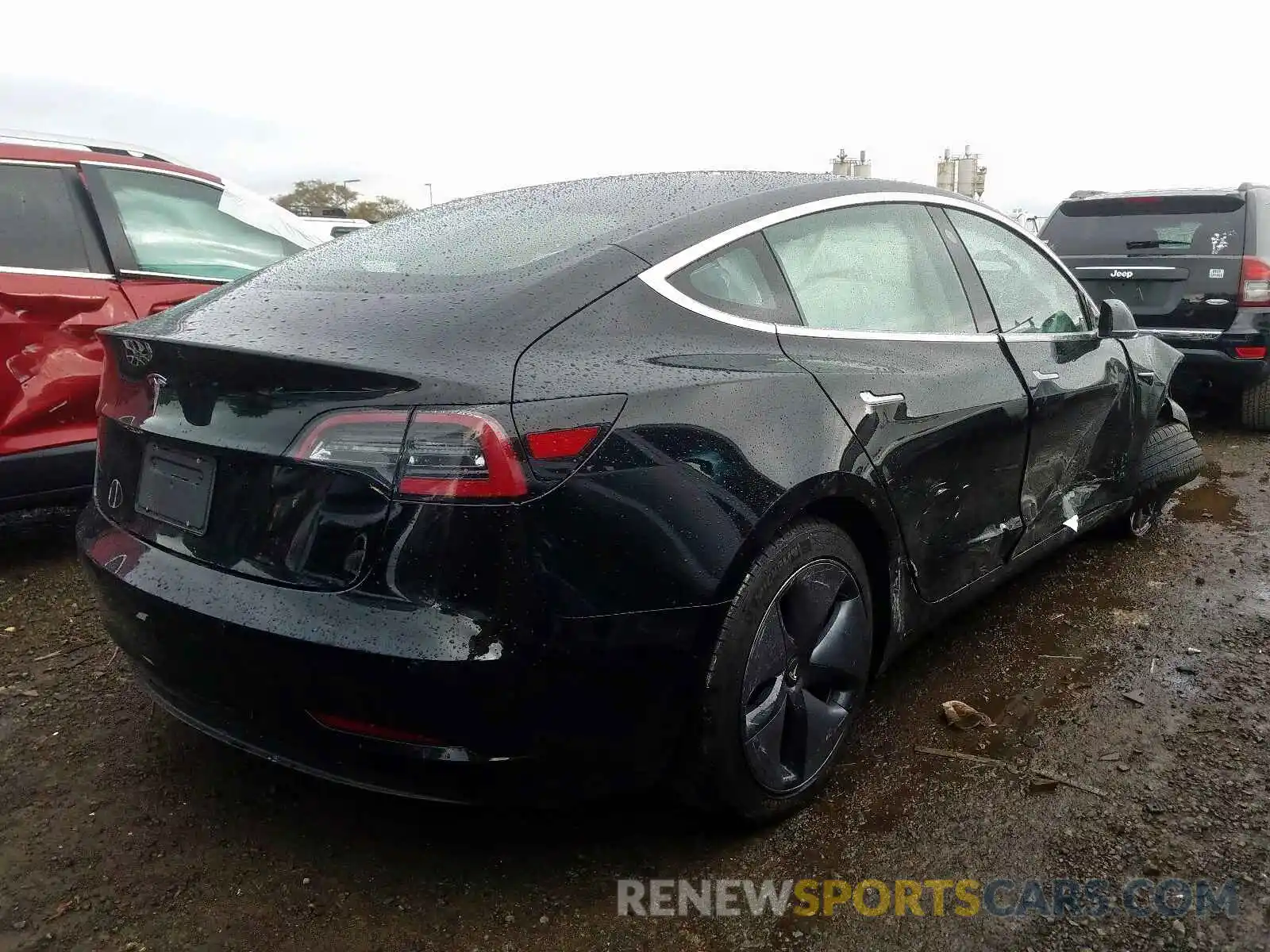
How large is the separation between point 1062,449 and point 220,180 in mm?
3855

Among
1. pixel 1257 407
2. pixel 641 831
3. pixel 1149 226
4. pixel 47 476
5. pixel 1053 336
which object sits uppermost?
pixel 1149 226

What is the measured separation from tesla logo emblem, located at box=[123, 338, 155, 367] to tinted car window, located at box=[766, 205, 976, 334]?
1.40 m

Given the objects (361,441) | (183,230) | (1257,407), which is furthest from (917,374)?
(1257,407)

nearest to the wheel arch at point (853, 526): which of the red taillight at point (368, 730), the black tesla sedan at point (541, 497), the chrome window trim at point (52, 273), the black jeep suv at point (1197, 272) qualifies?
the black tesla sedan at point (541, 497)

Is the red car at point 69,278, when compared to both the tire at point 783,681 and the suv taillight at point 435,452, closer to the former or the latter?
the suv taillight at point 435,452

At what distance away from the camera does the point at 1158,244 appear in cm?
630

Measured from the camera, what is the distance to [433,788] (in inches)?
70.7

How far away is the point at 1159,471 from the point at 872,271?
2084 millimetres

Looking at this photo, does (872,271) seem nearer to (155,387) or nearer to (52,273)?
(155,387)

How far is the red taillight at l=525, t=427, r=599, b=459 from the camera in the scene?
1.69 meters

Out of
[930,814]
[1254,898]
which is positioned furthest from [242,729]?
[1254,898]

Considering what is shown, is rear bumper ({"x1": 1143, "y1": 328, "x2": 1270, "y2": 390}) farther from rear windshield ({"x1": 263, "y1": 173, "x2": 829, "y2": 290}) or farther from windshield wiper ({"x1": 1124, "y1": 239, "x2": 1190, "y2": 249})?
rear windshield ({"x1": 263, "y1": 173, "x2": 829, "y2": 290})

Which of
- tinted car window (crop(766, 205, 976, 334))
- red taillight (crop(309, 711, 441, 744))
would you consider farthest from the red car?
tinted car window (crop(766, 205, 976, 334))

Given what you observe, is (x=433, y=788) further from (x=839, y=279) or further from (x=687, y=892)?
(x=839, y=279)
